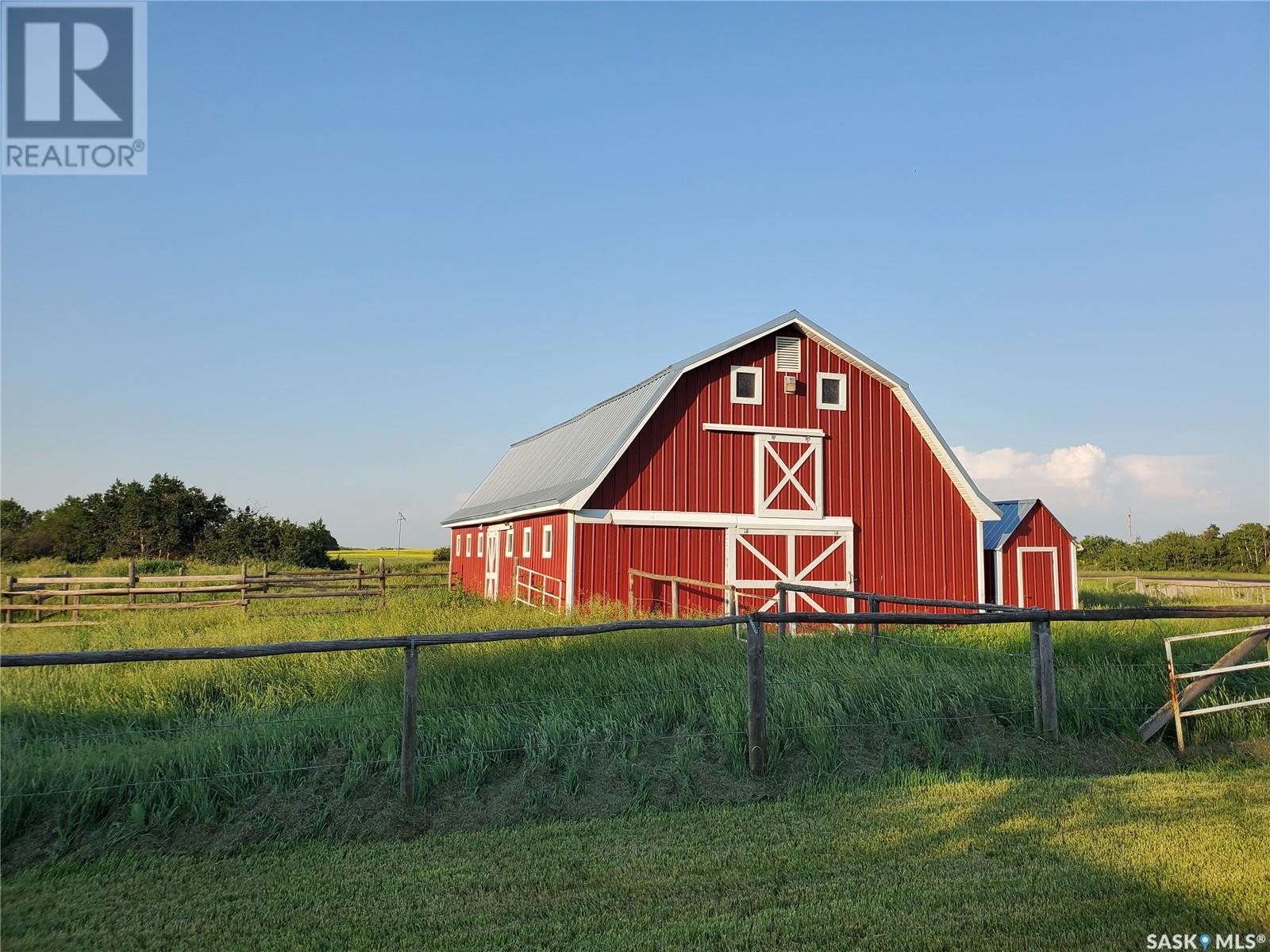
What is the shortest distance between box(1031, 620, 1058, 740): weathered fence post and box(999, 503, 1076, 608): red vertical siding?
15895mm

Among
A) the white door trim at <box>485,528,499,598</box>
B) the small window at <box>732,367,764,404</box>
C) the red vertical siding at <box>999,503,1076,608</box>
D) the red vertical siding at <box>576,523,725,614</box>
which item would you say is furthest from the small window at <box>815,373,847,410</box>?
the white door trim at <box>485,528,499,598</box>

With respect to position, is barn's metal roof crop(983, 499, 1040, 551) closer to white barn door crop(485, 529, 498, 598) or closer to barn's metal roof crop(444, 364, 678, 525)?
barn's metal roof crop(444, 364, 678, 525)

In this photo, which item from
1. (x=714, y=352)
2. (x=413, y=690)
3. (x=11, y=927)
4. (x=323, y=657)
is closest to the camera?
(x=11, y=927)

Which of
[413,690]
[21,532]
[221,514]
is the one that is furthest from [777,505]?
[21,532]

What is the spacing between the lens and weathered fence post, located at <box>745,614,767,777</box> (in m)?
6.88

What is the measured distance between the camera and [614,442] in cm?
1728

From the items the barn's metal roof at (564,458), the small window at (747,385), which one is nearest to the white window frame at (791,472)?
the small window at (747,385)

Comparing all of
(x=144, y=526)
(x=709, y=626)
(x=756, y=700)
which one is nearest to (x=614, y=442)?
(x=709, y=626)

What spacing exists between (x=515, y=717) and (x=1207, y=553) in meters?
63.7

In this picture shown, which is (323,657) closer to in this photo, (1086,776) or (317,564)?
(1086,776)

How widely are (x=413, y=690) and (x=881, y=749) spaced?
147 inches

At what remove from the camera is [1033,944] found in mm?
4078

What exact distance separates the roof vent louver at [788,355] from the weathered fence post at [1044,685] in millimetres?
11114

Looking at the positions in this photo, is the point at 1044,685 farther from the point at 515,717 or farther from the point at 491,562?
the point at 491,562
